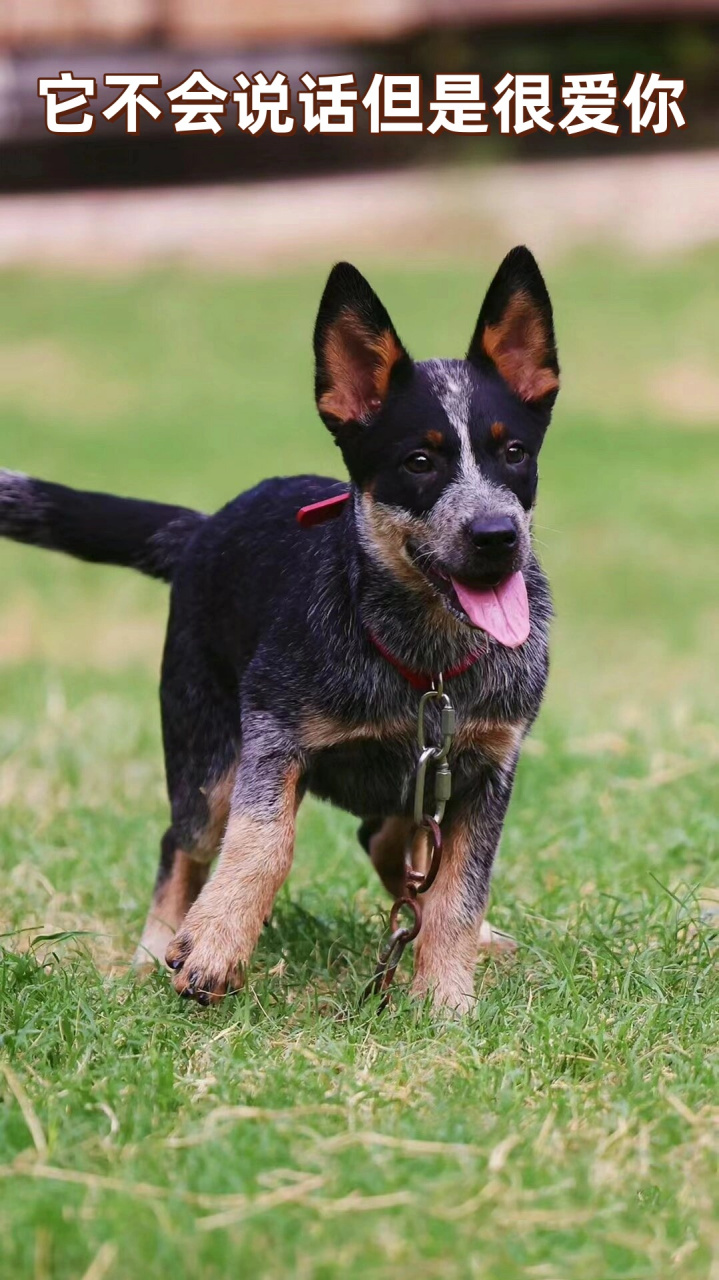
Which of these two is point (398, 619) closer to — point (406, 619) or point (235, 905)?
point (406, 619)

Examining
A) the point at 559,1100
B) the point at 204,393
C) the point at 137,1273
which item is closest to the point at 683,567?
the point at 204,393

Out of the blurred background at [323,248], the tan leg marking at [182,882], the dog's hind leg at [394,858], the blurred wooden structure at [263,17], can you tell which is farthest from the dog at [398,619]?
the blurred wooden structure at [263,17]

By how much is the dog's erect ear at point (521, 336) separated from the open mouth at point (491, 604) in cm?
47

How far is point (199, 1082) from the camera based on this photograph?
11.3 ft

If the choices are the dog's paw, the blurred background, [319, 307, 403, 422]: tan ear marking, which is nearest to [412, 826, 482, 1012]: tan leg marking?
the dog's paw

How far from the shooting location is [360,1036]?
3.76 metres

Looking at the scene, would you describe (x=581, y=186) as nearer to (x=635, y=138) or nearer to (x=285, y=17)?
(x=635, y=138)

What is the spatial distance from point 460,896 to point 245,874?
1.67 feet

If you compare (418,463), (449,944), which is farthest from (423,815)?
(418,463)

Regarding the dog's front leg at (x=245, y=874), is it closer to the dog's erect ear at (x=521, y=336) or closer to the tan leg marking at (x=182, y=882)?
the tan leg marking at (x=182, y=882)

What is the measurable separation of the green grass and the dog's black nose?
58 centimetres

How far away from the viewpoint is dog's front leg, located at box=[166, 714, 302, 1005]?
3.87 metres

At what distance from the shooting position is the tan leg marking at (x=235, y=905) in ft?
12.7

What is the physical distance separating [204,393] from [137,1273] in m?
13.5
